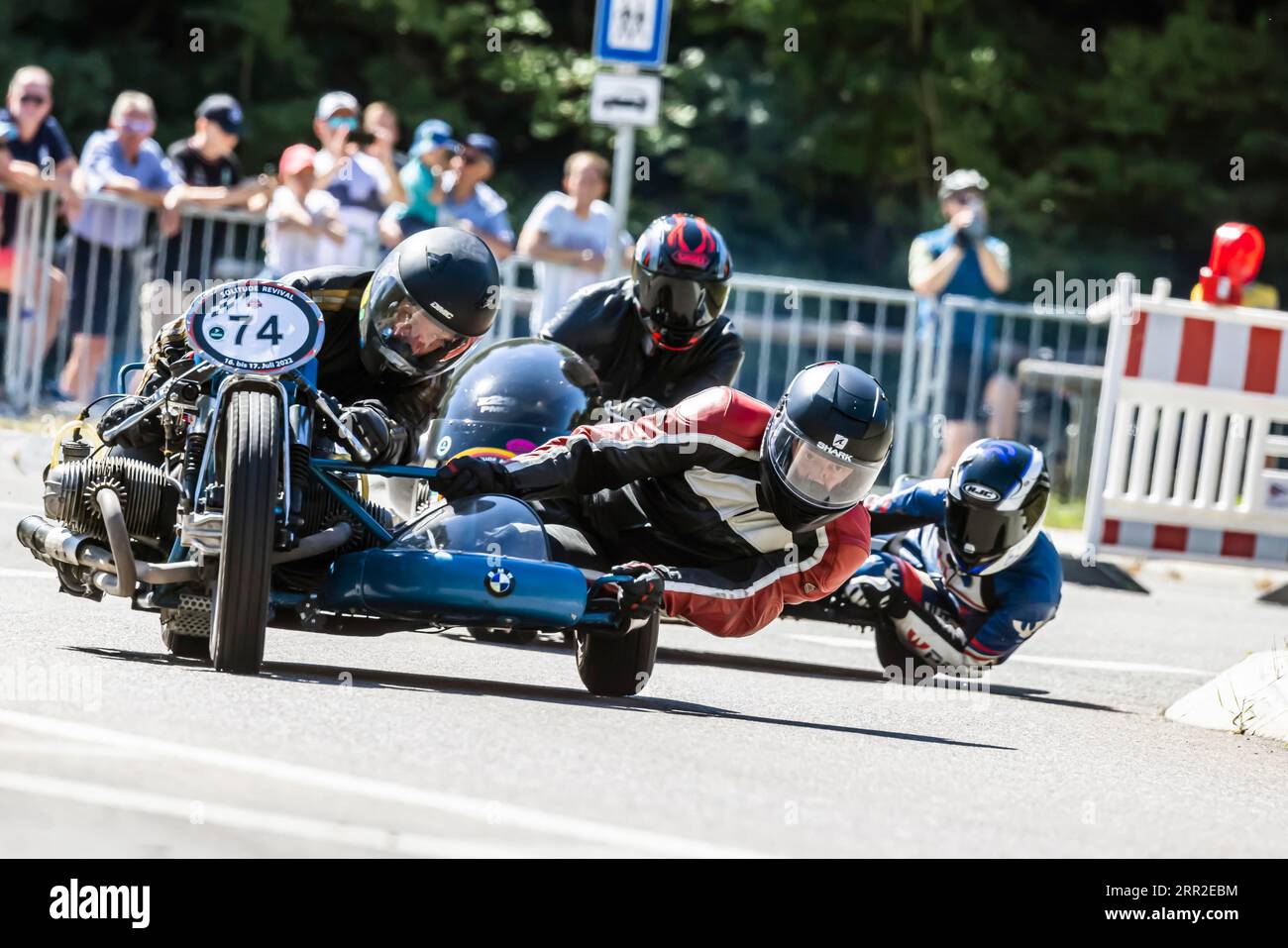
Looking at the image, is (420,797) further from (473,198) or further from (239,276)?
(239,276)

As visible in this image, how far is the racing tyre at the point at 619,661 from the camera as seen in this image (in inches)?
297

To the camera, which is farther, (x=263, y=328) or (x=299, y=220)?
(x=299, y=220)

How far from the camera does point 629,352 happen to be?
33.3ft

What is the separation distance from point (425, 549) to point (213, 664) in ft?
2.36

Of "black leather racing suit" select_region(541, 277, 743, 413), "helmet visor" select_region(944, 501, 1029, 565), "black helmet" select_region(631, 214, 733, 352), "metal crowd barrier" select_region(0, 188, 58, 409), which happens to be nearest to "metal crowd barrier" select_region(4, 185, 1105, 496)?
"metal crowd barrier" select_region(0, 188, 58, 409)

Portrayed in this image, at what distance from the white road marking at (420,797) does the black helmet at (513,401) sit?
3071 millimetres

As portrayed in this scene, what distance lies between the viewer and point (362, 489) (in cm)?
751

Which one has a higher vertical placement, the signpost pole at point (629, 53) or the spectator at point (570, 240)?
the signpost pole at point (629, 53)

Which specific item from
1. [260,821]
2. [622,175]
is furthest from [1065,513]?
[260,821]

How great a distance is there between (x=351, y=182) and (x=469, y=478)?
799cm

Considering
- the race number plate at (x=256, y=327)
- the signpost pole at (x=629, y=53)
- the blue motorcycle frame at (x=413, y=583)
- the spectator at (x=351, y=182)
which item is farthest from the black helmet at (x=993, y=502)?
the spectator at (x=351, y=182)

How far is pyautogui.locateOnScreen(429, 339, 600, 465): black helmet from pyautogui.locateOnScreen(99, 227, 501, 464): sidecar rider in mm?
694

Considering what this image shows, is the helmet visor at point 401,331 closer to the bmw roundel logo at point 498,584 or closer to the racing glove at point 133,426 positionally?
the racing glove at point 133,426
